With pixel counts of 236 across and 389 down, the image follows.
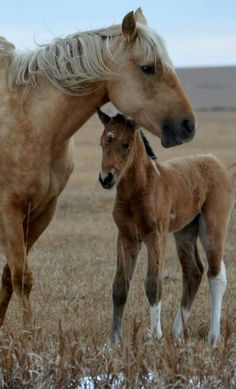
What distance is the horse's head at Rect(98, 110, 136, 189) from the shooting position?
7184 mm

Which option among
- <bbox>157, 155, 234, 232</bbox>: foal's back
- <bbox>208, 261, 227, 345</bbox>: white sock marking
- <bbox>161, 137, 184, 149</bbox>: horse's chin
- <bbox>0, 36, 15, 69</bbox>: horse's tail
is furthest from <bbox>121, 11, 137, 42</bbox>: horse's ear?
<bbox>208, 261, 227, 345</bbox>: white sock marking

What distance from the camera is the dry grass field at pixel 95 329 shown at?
5.78 meters

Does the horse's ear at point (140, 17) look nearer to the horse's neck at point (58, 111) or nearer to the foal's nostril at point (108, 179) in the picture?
the horse's neck at point (58, 111)

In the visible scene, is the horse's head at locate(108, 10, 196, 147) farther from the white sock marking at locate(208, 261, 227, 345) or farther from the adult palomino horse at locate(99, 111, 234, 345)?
the white sock marking at locate(208, 261, 227, 345)

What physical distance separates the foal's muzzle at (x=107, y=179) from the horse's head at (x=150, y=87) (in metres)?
0.41

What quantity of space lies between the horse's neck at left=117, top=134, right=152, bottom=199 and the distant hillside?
63.0 metres

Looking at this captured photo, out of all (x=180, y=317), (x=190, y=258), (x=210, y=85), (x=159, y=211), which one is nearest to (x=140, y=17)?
(x=159, y=211)

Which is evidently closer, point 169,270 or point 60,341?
point 60,341

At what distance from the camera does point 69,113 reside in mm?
7223

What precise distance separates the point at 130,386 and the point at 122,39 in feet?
7.87

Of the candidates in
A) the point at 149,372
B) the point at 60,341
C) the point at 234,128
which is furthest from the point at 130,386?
the point at 234,128

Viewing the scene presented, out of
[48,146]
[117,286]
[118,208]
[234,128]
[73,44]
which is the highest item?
[73,44]

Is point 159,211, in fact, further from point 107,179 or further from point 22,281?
point 22,281

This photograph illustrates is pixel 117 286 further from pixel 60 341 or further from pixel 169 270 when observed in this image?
pixel 169 270
